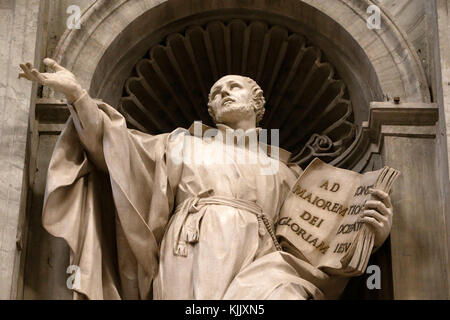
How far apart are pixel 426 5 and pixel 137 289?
10.3ft

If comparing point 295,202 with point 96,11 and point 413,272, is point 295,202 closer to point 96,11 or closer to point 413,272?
point 413,272

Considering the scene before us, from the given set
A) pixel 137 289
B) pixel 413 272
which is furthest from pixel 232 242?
pixel 413 272

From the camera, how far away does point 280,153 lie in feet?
28.6

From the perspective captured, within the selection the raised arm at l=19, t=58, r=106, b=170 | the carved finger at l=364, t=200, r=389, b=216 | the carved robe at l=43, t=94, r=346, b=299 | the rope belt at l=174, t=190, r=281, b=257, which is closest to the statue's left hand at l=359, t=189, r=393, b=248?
the carved finger at l=364, t=200, r=389, b=216

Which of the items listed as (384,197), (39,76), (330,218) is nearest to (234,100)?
(330,218)

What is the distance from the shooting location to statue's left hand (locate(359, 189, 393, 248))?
769 cm

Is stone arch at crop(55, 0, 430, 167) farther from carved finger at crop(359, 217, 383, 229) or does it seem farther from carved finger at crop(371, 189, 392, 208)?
carved finger at crop(359, 217, 383, 229)

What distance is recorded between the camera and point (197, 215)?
25.3ft

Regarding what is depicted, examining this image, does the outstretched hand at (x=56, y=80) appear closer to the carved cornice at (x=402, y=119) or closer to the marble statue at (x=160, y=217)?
the marble statue at (x=160, y=217)

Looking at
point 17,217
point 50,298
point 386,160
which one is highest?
point 386,160

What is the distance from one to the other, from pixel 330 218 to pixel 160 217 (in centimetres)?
117

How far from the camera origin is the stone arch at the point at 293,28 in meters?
8.75

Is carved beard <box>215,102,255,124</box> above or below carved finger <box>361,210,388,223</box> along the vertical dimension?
above

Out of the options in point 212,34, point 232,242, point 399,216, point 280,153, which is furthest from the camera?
Result: point 212,34
